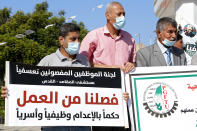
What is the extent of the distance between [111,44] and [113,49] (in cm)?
6

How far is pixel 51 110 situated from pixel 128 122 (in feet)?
2.50

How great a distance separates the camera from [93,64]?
3.89m

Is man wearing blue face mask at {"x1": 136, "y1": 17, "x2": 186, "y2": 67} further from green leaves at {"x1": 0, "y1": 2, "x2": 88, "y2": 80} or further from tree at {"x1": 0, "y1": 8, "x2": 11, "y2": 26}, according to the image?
tree at {"x1": 0, "y1": 8, "x2": 11, "y2": 26}

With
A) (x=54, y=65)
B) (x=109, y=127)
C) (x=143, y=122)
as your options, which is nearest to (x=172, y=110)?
(x=143, y=122)

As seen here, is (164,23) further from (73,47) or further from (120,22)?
(73,47)

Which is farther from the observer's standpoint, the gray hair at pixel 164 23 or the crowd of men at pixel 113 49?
the gray hair at pixel 164 23

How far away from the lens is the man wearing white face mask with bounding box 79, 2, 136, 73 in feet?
12.5

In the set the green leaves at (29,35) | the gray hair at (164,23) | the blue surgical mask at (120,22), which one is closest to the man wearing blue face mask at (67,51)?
the blue surgical mask at (120,22)

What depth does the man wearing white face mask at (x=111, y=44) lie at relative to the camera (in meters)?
3.81

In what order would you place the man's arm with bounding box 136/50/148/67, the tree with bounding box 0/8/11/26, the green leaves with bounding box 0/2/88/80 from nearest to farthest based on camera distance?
the man's arm with bounding box 136/50/148/67 → the green leaves with bounding box 0/2/88/80 → the tree with bounding box 0/8/11/26

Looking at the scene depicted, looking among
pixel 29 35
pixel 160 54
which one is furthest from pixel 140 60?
pixel 29 35

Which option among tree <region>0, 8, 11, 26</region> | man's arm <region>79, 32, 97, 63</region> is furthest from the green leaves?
man's arm <region>79, 32, 97, 63</region>

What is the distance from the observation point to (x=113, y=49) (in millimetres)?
3850

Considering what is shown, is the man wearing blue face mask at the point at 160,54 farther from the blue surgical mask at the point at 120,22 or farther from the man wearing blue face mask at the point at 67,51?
the man wearing blue face mask at the point at 67,51
